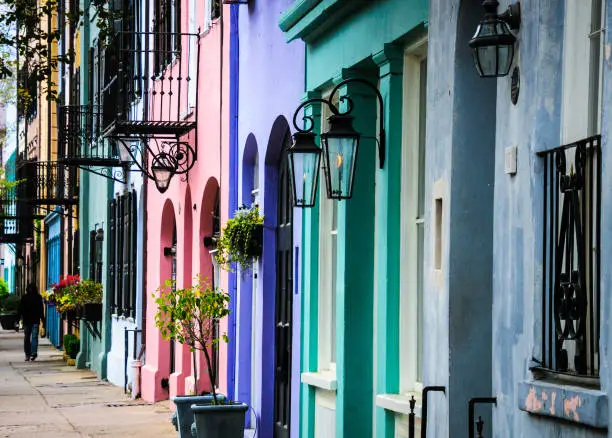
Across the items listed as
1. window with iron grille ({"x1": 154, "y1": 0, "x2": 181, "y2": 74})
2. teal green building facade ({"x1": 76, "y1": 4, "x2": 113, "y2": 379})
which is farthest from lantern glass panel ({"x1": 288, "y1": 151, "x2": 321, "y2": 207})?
teal green building facade ({"x1": 76, "y1": 4, "x2": 113, "y2": 379})

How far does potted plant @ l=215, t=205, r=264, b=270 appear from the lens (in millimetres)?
14023

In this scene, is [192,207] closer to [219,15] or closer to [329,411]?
[219,15]

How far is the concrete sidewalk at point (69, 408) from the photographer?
653 inches

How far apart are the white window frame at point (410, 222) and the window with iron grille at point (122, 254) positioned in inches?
550

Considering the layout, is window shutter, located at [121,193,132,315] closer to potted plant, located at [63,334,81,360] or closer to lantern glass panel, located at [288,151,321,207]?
potted plant, located at [63,334,81,360]

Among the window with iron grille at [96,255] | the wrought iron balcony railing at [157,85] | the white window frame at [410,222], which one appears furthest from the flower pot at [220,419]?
the window with iron grille at [96,255]

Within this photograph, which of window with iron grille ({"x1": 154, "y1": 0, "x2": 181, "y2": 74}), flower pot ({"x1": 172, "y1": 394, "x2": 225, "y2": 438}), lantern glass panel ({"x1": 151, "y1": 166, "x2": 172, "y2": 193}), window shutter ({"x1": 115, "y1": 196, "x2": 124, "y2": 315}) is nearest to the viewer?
flower pot ({"x1": 172, "y1": 394, "x2": 225, "y2": 438})

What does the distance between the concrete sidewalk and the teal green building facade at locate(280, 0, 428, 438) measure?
5116mm

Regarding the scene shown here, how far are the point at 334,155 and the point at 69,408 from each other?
11391mm

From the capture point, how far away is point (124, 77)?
18234mm

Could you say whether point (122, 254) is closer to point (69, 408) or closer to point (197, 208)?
point (69, 408)

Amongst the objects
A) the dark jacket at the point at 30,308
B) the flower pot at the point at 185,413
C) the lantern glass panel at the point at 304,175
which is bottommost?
the flower pot at the point at 185,413

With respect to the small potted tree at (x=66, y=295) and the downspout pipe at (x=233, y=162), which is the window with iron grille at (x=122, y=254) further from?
the downspout pipe at (x=233, y=162)

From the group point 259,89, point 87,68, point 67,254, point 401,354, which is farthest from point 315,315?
point 67,254
